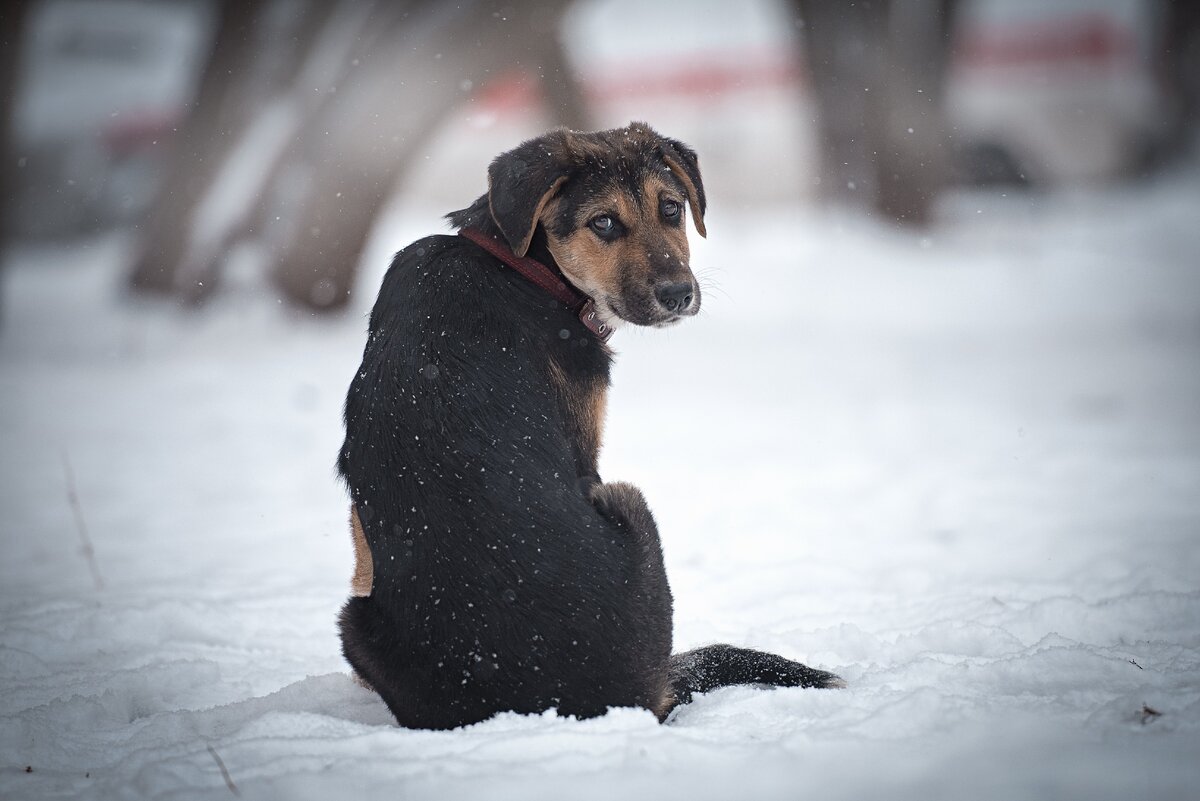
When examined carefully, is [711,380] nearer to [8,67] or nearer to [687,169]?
[687,169]

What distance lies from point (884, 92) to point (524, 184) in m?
11.9

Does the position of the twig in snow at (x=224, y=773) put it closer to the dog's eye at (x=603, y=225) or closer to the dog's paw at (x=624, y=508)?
the dog's paw at (x=624, y=508)

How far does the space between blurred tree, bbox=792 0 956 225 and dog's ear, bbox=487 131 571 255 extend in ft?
38.3

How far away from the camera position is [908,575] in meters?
4.84

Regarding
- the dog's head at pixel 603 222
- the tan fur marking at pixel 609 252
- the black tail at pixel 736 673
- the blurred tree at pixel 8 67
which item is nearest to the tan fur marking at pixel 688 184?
the dog's head at pixel 603 222

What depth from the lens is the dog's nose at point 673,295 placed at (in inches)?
143

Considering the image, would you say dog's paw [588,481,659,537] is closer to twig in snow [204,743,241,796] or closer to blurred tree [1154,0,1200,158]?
twig in snow [204,743,241,796]

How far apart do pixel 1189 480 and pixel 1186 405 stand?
259 cm

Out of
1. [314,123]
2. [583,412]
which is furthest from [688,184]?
[314,123]

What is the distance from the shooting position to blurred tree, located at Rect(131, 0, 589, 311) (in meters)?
9.80

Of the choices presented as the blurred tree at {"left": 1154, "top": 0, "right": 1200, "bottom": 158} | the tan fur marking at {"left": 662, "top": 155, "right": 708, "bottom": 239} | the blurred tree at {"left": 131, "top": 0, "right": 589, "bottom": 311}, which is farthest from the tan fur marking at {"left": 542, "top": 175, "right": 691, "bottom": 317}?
the blurred tree at {"left": 1154, "top": 0, "right": 1200, "bottom": 158}

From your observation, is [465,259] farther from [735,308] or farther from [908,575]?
[735,308]

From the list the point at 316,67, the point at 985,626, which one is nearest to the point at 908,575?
the point at 985,626

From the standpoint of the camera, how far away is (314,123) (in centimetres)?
1042
